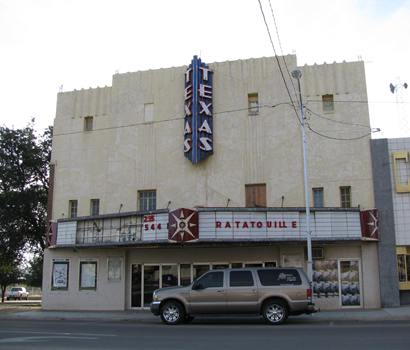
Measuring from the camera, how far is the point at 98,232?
81.1 ft

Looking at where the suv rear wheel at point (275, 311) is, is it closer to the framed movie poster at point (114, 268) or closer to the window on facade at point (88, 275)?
the framed movie poster at point (114, 268)

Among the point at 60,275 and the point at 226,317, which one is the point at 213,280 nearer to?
the point at 226,317

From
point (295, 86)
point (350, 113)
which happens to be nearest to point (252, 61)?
point (295, 86)

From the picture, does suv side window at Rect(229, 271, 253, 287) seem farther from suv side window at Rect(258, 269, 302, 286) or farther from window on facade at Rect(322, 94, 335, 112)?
window on facade at Rect(322, 94, 335, 112)

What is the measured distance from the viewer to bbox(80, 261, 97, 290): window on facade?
1033 inches

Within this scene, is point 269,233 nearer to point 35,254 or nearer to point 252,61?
point 252,61

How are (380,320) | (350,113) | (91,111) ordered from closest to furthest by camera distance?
(380,320)
(350,113)
(91,111)

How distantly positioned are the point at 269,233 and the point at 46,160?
17308 mm

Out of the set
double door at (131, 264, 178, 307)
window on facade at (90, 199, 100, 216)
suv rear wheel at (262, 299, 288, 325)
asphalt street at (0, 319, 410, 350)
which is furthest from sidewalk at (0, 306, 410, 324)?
window on facade at (90, 199, 100, 216)

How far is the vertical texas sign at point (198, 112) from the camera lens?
2522 cm

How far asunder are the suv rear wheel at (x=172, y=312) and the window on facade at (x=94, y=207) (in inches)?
405

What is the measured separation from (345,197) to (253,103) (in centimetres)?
628

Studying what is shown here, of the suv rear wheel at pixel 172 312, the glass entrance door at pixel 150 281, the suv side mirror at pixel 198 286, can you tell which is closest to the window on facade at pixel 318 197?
the glass entrance door at pixel 150 281

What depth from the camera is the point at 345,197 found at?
24.0 m
